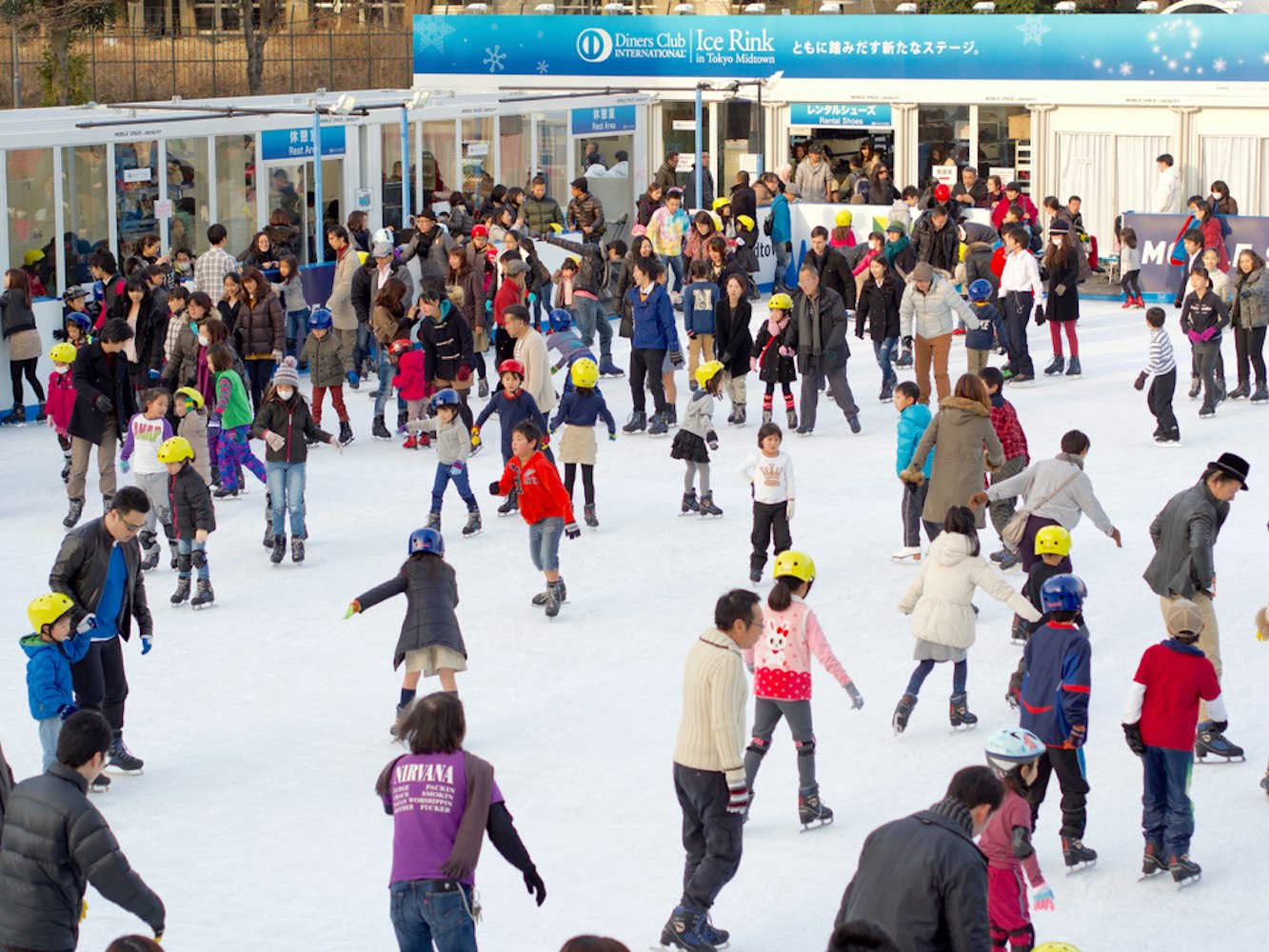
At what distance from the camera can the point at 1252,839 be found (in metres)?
8.05

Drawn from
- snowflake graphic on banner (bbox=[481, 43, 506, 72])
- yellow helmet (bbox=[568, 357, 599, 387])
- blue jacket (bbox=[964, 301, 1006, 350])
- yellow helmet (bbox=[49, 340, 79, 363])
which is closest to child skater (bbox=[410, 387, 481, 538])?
yellow helmet (bbox=[568, 357, 599, 387])

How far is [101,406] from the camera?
13.1 metres

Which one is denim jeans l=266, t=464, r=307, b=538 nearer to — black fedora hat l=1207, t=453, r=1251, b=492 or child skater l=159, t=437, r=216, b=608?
child skater l=159, t=437, r=216, b=608

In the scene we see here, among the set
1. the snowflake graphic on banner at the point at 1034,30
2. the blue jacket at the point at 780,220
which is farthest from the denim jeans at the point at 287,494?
the snowflake graphic on banner at the point at 1034,30

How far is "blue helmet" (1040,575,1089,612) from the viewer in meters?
7.57

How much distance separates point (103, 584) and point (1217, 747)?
5096 millimetres

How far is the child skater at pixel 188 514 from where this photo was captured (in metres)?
11.2

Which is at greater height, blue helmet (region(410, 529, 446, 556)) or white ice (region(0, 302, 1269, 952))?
blue helmet (region(410, 529, 446, 556))

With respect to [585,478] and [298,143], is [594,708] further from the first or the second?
[298,143]

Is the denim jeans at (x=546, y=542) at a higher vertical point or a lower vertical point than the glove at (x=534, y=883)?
higher

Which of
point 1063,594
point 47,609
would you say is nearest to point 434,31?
point 47,609

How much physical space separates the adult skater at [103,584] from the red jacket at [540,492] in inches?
115

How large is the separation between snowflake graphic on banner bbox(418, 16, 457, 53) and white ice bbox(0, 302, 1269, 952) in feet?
57.5

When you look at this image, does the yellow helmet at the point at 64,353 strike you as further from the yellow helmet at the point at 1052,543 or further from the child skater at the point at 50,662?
the yellow helmet at the point at 1052,543
